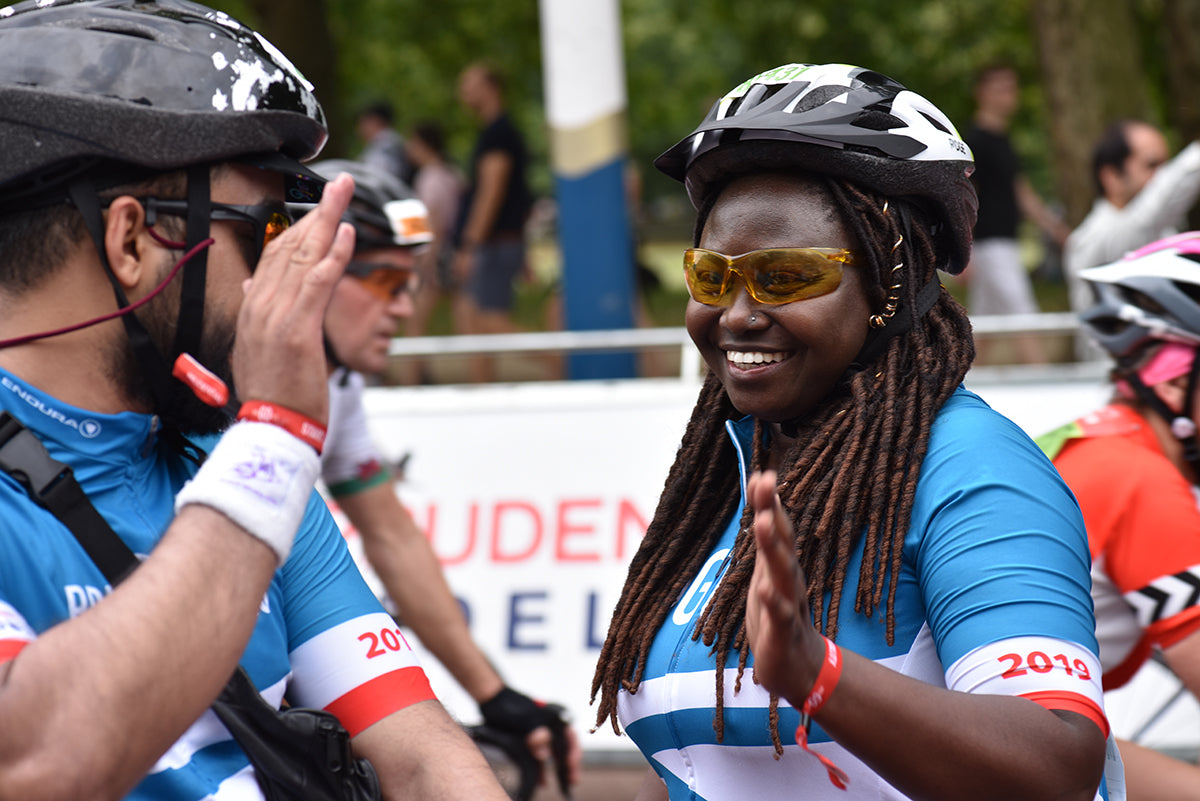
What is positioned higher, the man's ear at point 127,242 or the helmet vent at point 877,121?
the helmet vent at point 877,121

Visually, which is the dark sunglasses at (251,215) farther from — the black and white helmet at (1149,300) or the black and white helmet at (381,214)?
the black and white helmet at (381,214)

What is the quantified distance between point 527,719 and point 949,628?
78.2 inches

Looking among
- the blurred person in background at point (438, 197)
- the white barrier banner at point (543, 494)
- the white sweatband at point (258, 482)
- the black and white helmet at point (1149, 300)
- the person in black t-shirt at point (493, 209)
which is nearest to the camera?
the white sweatband at point (258, 482)

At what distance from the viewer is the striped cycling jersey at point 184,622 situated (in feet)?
6.47

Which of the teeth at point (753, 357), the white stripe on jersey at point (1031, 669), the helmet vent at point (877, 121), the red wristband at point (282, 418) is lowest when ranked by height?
the white stripe on jersey at point (1031, 669)

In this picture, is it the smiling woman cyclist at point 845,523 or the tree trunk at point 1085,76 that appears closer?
the smiling woman cyclist at point 845,523

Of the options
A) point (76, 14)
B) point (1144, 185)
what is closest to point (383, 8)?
point (1144, 185)

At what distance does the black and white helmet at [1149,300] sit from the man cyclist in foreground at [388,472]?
1825 mm

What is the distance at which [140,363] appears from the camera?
7.17ft

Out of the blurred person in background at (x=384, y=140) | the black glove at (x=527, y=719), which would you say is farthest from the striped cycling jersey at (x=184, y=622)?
the blurred person in background at (x=384, y=140)

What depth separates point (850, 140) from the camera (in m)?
2.28

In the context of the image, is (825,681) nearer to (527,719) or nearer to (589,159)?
(527,719)

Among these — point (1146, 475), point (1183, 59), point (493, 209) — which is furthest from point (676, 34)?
point (1146, 475)

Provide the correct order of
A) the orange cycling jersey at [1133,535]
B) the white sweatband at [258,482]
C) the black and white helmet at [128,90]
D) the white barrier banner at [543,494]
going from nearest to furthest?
the white sweatband at [258,482], the black and white helmet at [128,90], the orange cycling jersey at [1133,535], the white barrier banner at [543,494]
